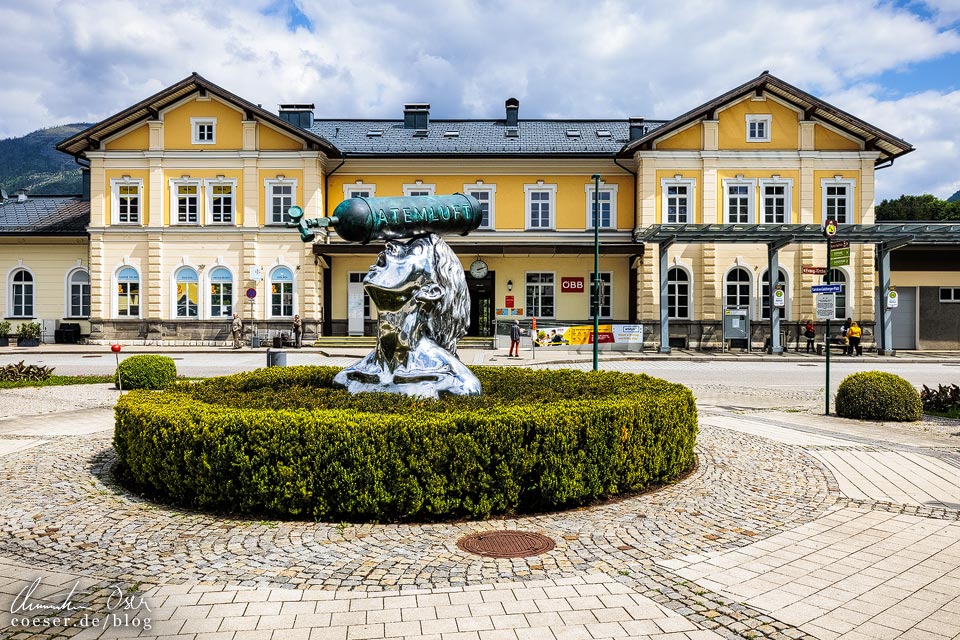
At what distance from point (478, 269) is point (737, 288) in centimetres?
1227

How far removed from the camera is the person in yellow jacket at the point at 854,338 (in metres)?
28.2

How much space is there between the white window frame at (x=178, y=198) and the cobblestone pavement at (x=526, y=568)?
26.8 meters

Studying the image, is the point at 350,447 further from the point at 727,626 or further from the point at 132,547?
the point at 727,626

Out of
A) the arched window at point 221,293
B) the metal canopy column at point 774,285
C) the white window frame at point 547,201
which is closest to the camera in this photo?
the metal canopy column at point 774,285

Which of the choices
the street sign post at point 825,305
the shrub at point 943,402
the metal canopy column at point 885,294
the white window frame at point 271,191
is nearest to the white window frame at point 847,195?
the metal canopy column at point 885,294

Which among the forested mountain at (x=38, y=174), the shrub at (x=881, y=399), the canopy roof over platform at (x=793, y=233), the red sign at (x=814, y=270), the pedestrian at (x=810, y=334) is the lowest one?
the shrub at (x=881, y=399)

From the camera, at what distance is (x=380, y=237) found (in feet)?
27.1

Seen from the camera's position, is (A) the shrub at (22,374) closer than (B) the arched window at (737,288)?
Yes

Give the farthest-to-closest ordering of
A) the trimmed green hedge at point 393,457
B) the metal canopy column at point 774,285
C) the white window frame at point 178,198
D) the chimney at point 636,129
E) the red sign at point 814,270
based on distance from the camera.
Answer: the chimney at point 636,129
the white window frame at point 178,198
the red sign at point 814,270
the metal canopy column at point 774,285
the trimmed green hedge at point 393,457

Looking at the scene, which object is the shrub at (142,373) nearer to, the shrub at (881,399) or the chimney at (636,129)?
the shrub at (881,399)

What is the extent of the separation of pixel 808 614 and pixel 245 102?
32.0 metres

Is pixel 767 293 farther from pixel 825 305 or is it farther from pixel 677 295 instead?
pixel 825 305

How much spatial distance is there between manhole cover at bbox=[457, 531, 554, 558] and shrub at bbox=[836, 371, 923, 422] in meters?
8.94

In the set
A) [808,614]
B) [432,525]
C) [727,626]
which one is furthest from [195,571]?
[808,614]
